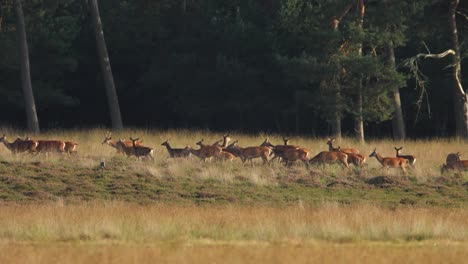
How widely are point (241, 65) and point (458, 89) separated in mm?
12566

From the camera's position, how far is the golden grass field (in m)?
14.8

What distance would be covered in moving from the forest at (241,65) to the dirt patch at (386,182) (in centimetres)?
1285

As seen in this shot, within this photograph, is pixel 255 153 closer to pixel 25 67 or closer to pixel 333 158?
pixel 333 158

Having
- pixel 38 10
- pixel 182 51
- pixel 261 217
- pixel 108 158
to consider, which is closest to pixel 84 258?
pixel 261 217

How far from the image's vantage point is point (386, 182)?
979 inches

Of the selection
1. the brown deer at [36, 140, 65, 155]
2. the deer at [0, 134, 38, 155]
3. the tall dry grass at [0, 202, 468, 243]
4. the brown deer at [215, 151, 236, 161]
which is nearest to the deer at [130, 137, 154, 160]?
the brown deer at [215, 151, 236, 161]

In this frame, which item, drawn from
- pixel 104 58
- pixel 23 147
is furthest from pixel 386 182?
pixel 104 58

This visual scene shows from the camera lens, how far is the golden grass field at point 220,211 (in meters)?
14.8

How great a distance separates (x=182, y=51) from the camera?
171 feet

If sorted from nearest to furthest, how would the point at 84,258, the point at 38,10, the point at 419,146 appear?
the point at 84,258 → the point at 419,146 → the point at 38,10

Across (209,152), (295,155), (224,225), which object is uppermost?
(209,152)

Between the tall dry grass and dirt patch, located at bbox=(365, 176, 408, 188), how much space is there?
4.19 meters

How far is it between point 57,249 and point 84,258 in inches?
56.8

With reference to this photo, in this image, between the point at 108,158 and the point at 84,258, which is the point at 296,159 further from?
the point at 84,258
